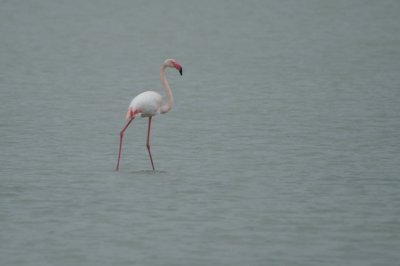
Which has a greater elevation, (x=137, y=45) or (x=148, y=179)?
(x=137, y=45)

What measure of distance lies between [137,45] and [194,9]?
34.8m

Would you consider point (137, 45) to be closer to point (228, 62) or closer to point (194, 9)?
point (228, 62)

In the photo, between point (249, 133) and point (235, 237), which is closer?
point (235, 237)

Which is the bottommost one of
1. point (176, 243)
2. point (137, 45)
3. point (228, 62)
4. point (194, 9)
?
point (176, 243)

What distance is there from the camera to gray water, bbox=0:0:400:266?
349 inches

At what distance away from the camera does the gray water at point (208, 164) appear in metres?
8.87

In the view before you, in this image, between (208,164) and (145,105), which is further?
(208,164)

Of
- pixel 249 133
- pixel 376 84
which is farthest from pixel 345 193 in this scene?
pixel 376 84

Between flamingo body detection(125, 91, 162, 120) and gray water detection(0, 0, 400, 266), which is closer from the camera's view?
gray water detection(0, 0, 400, 266)

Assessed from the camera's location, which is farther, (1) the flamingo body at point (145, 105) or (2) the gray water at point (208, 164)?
(1) the flamingo body at point (145, 105)

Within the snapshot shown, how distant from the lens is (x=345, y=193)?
10.8m

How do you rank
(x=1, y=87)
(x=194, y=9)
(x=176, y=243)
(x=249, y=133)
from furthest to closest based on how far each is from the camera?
1. (x=194, y=9)
2. (x=1, y=87)
3. (x=249, y=133)
4. (x=176, y=243)

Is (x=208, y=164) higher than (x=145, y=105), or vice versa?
(x=145, y=105)

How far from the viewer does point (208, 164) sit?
41.3ft
